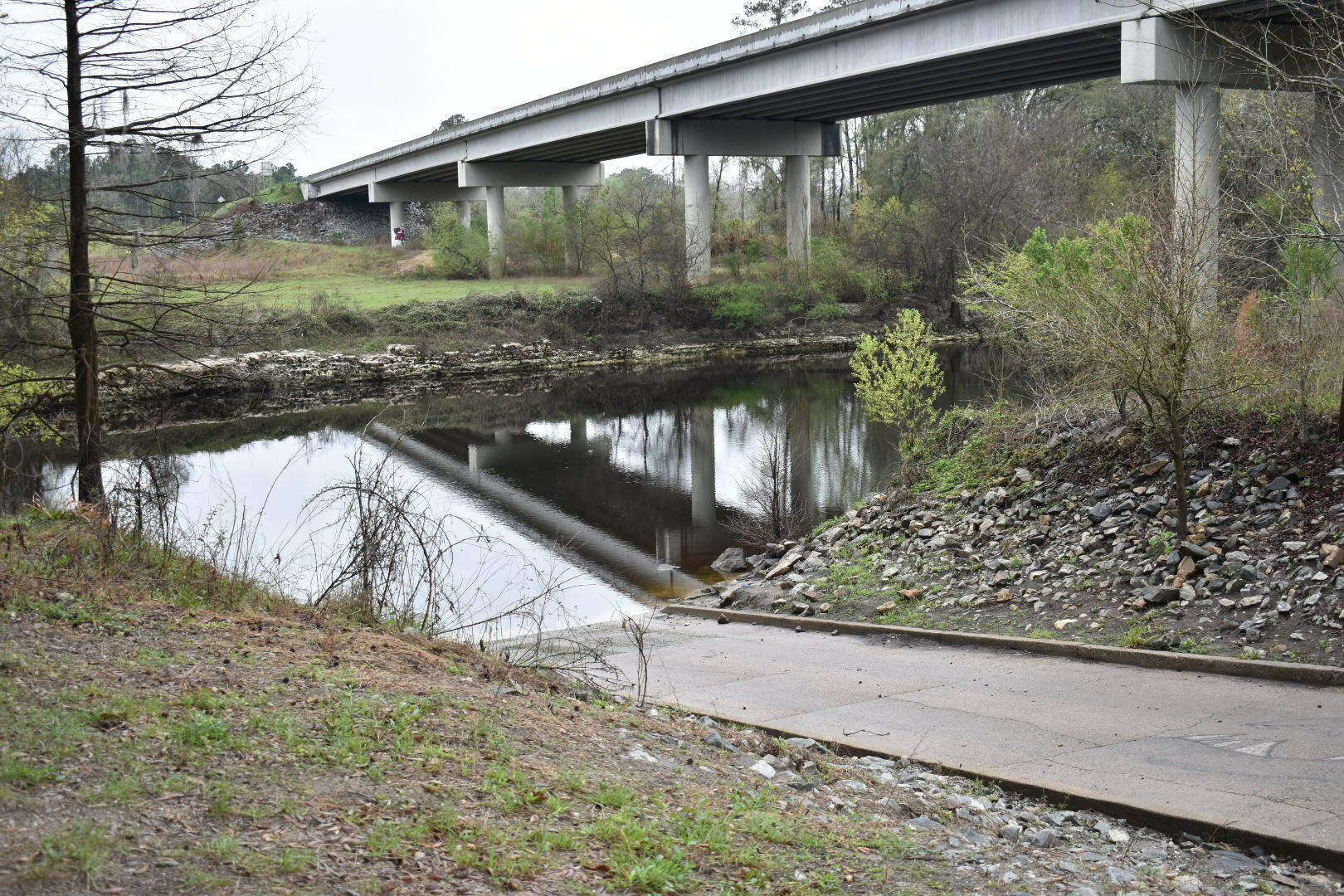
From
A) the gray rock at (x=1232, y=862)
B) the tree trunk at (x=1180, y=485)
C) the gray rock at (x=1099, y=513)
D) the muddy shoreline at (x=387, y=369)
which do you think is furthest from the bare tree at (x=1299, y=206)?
the muddy shoreline at (x=387, y=369)

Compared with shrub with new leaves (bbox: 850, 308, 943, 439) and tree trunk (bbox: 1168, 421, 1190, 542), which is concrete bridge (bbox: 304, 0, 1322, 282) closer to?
tree trunk (bbox: 1168, 421, 1190, 542)

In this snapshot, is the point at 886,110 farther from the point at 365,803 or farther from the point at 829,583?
the point at 365,803

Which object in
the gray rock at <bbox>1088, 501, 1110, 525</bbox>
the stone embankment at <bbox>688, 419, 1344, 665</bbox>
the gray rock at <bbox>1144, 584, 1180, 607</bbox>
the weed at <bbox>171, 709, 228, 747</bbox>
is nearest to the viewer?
the weed at <bbox>171, 709, 228, 747</bbox>

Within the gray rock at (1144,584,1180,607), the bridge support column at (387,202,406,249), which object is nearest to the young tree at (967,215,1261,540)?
the gray rock at (1144,584,1180,607)

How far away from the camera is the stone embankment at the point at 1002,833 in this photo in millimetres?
5609

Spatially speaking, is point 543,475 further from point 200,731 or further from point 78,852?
point 78,852

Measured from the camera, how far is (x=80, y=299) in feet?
48.3

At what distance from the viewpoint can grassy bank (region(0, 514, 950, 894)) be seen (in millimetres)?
4473

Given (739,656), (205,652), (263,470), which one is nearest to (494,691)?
(205,652)

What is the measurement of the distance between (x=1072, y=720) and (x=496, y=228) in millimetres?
61850

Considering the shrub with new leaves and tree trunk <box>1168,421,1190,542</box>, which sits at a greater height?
the shrub with new leaves

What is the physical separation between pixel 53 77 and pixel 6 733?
1176cm

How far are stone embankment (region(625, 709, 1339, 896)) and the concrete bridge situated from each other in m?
7.60

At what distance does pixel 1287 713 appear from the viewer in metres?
8.09
